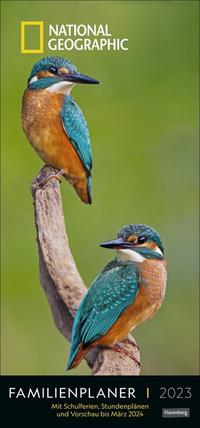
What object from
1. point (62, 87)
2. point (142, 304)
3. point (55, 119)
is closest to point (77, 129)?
point (55, 119)

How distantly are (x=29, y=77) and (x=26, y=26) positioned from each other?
0.92 feet

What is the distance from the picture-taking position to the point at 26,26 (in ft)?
19.9

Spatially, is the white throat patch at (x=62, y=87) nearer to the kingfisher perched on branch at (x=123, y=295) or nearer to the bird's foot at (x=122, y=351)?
the kingfisher perched on branch at (x=123, y=295)

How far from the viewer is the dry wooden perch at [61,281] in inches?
217

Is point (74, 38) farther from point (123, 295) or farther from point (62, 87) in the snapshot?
point (123, 295)

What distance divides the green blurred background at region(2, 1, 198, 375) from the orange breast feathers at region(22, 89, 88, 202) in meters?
0.11

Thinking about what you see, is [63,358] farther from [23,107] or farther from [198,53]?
[198,53]

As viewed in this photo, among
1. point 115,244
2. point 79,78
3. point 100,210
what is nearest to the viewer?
point 115,244

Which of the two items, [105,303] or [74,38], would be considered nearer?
[105,303]

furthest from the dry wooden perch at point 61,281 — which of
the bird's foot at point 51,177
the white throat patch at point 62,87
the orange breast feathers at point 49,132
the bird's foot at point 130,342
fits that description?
the white throat patch at point 62,87

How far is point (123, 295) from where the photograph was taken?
5500mm

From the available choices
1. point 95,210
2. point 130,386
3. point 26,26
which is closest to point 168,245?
point 95,210

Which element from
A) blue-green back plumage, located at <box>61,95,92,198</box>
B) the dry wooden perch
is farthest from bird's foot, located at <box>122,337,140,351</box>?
blue-green back plumage, located at <box>61,95,92,198</box>

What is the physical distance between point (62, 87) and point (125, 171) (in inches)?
36.0
